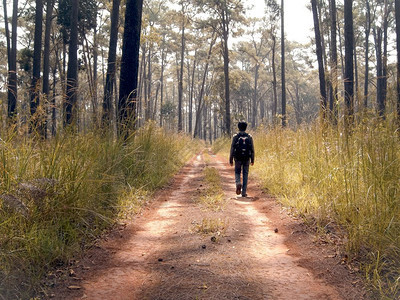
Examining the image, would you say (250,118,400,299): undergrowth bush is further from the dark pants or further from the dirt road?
the dark pants

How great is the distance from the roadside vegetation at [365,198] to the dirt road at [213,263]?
25cm

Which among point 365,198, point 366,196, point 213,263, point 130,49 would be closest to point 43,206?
point 213,263

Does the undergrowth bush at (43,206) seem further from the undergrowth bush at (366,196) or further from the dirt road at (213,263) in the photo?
the undergrowth bush at (366,196)

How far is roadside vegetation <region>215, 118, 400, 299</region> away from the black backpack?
6.50 feet

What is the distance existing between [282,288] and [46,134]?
354cm

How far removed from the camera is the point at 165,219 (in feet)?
17.0

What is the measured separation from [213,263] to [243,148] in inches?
178

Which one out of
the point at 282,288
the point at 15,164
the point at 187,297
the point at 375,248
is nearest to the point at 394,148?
the point at 375,248

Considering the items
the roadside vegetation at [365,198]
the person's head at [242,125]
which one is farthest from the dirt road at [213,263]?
the person's head at [242,125]

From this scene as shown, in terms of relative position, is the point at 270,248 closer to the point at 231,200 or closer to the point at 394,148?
the point at 394,148

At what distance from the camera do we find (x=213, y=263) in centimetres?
329

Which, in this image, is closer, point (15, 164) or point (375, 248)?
point (375, 248)

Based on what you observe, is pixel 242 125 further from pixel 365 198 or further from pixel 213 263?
pixel 213 263

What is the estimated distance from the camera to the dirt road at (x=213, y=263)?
2742 mm
